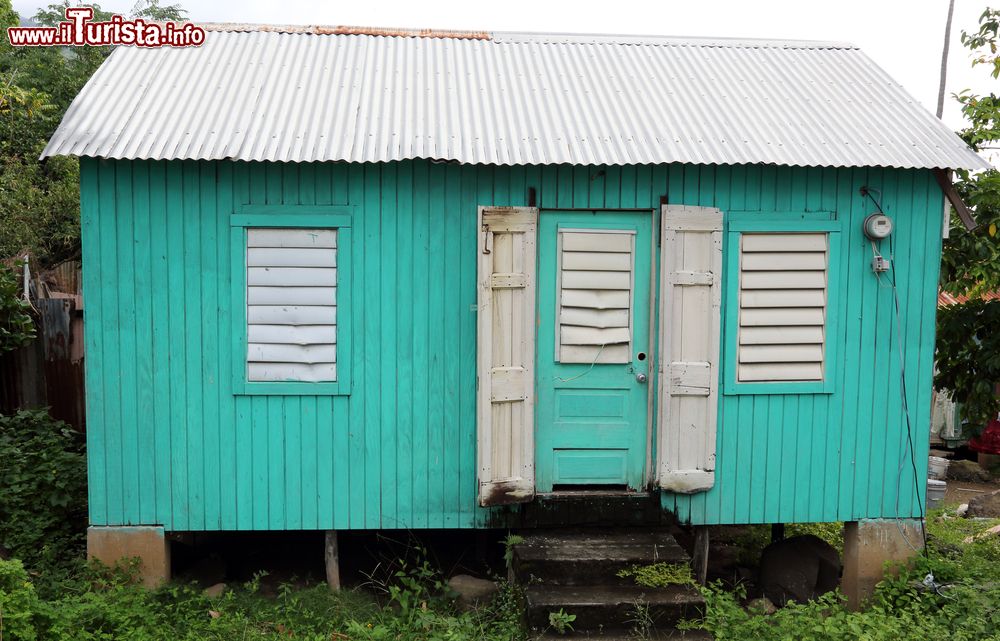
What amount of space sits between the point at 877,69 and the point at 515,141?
138 inches

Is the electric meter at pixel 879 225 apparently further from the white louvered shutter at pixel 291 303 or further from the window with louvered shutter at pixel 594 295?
the white louvered shutter at pixel 291 303

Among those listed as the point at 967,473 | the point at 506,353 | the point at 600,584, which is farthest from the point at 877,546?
the point at 967,473

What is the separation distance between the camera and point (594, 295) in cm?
581

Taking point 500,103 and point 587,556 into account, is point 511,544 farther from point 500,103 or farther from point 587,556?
point 500,103

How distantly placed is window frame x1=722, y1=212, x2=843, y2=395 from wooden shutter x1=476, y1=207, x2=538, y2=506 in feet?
4.58

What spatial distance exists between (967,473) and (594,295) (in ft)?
29.4

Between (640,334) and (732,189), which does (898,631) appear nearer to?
(640,334)

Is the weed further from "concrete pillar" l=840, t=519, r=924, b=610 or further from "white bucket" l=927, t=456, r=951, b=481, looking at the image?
"white bucket" l=927, t=456, r=951, b=481

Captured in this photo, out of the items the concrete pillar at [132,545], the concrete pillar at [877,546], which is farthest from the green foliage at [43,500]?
the concrete pillar at [877,546]

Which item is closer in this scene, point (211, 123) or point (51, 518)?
point (211, 123)

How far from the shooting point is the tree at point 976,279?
24.7 feet

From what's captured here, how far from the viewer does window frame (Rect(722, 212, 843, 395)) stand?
228 inches

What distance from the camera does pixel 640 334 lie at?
232 inches

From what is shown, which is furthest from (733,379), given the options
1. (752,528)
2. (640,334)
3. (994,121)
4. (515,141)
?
(994,121)
